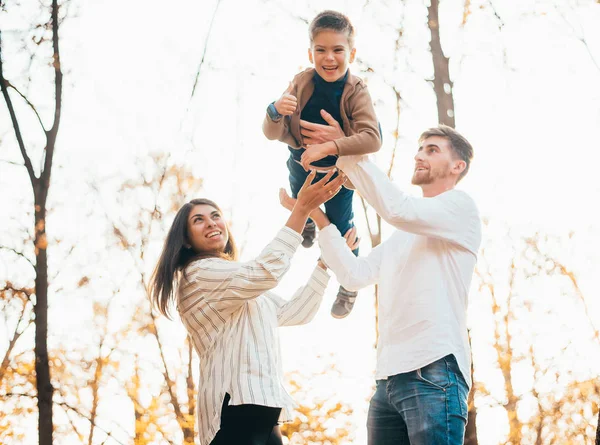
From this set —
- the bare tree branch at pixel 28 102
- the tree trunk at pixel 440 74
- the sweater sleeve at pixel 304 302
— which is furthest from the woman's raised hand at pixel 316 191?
the bare tree branch at pixel 28 102

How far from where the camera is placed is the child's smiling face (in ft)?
9.20

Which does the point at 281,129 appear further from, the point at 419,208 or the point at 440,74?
the point at 440,74

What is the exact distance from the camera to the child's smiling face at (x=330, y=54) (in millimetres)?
2805

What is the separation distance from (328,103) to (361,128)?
0.21 metres

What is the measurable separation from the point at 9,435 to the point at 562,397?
26.4 feet

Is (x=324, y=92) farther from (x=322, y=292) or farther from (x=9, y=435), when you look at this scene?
(x=9, y=435)

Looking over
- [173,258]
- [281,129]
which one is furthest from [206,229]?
[281,129]

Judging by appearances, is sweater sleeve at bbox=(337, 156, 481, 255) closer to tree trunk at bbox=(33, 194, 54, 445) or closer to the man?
the man

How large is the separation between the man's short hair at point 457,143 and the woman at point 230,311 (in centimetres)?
48

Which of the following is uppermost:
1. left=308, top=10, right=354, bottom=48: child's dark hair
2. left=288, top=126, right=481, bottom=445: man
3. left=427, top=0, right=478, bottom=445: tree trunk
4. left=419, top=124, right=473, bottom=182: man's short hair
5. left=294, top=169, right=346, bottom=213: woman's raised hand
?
left=427, top=0, right=478, bottom=445: tree trunk

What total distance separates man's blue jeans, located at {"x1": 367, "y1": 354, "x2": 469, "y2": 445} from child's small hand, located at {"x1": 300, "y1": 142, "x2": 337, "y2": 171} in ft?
2.96

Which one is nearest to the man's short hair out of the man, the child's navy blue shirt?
the man

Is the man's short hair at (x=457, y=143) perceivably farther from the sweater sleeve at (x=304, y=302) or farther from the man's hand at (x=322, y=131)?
the sweater sleeve at (x=304, y=302)

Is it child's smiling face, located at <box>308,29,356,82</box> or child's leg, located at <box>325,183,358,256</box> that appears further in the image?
child's leg, located at <box>325,183,358,256</box>
